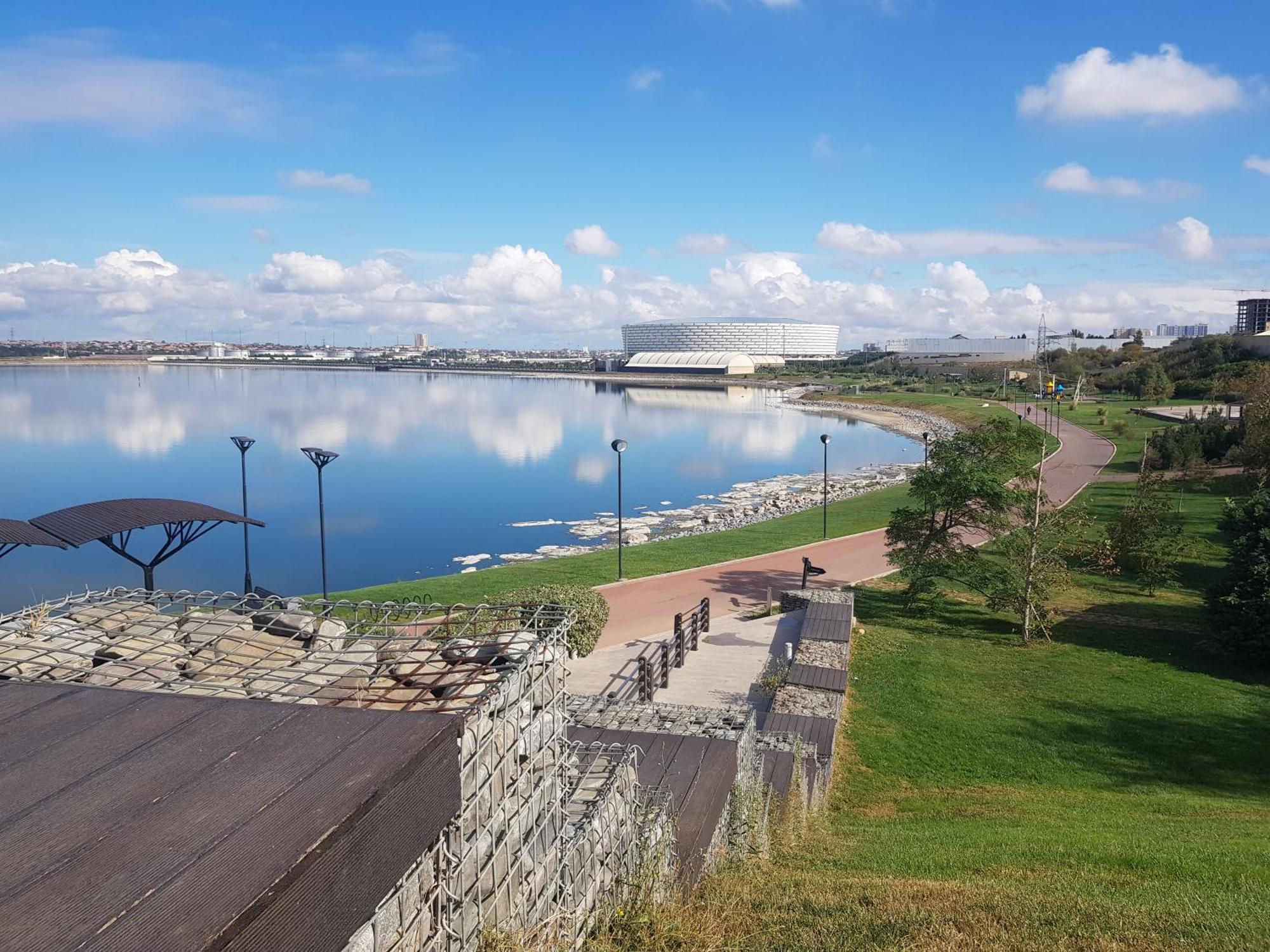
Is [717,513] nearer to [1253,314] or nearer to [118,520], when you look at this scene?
[118,520]

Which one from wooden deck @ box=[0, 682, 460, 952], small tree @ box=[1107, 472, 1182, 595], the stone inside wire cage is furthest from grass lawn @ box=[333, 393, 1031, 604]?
wooden deck @ box=[0, 682, 460, 952]

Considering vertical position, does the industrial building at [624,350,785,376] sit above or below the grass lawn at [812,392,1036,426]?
above

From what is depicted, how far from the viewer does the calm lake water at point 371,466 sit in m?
26.6

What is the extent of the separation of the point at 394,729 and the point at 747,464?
156 feet

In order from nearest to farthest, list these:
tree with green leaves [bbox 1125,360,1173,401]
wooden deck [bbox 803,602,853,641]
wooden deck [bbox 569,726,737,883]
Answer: wooden deck [bbox 569,726,737,883] < wooden deck [bbox 803,602,853,641] < tree with green leaves [bbox 1125,360,1173,401]

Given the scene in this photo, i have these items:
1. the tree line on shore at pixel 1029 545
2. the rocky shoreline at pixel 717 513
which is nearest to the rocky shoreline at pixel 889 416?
the rocky shoreline at pixel 717 513

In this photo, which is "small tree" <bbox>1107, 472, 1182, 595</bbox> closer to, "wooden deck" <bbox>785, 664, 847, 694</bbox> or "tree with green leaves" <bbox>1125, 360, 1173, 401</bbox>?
"wooden deck" <bbox>785, 664, 847, 694</bbox>

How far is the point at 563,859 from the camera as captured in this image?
3.81m

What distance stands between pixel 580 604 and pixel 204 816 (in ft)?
31.6

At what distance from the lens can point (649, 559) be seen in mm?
20469

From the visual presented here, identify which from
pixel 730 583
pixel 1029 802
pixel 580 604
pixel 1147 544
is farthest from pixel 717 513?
pixel 1029 802

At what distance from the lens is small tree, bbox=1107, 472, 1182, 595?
16.4m

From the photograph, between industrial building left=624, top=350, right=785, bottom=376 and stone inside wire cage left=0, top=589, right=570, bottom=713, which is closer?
stone inside wire cage left=0, top=589, right=570, bottom=713

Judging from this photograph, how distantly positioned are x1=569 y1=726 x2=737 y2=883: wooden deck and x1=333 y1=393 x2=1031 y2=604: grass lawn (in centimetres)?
607
